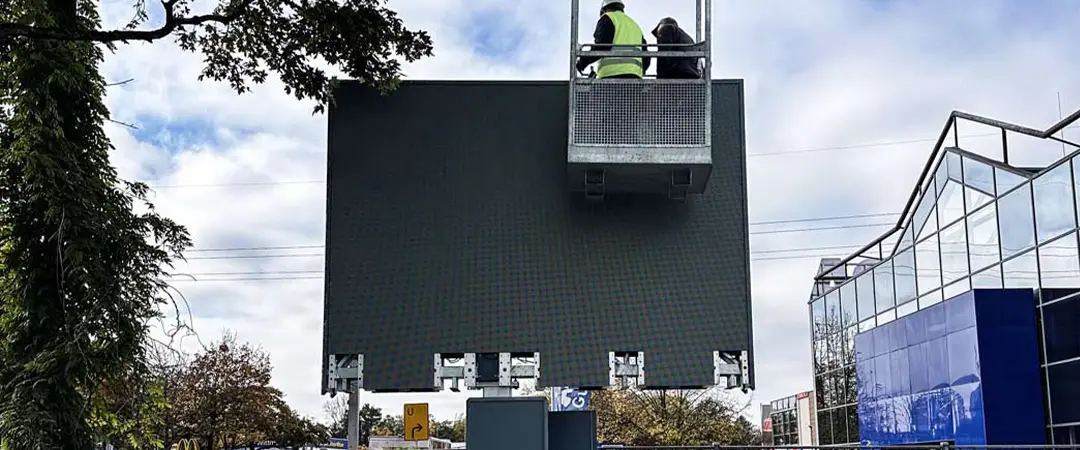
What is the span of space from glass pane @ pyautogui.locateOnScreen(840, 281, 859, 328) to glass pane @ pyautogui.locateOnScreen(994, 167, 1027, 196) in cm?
1027

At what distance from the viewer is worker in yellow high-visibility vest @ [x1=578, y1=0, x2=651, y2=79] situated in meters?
9.83

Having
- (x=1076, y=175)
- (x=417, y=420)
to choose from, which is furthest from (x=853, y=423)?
(x=417, y=420)

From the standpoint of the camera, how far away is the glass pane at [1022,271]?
Result: 22312 millimetres

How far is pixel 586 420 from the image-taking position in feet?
32.9

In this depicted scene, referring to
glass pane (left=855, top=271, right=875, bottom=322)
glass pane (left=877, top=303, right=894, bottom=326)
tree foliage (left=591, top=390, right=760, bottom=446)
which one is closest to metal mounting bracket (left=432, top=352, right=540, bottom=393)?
glass pane (left=877, top=303, right=894, bottom=326)

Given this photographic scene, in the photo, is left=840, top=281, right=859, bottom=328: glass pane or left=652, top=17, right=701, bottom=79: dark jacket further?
left=840, top=281, right=859, bottom=328: glass pane

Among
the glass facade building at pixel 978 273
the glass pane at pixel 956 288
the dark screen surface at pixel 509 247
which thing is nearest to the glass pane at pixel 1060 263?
the glass facade building at pixel 978 273

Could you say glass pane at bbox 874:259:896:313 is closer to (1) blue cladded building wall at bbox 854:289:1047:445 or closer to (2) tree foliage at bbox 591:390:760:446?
(1) blue cladded building wall at bbox 854:289:1047:445

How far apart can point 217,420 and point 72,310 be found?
67.9ft

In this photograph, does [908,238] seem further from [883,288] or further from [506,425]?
[506,425]

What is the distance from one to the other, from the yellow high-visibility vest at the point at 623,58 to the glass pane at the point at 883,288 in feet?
71.2

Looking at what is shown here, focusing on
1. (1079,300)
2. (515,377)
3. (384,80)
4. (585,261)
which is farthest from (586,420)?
(1079,300)

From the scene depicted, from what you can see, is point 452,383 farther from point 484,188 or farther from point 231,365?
point 231,365

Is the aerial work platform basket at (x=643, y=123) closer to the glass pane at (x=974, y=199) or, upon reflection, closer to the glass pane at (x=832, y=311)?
the glass pane at (x=974, y=199)
